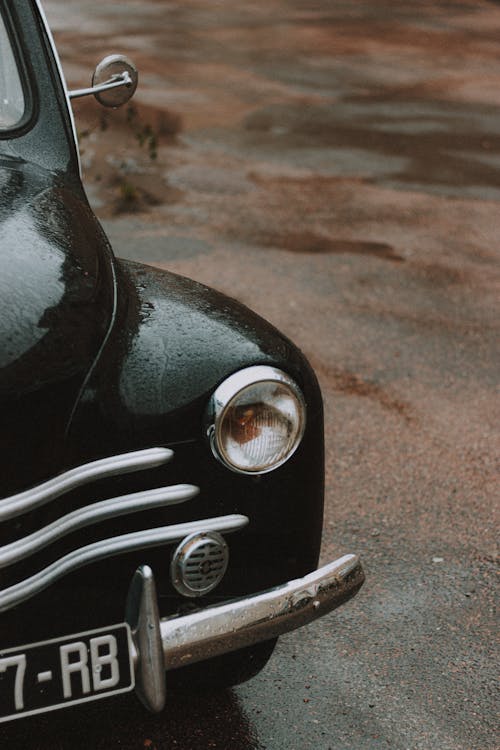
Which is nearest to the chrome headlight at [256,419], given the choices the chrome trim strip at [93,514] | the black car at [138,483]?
the black car at [138,483]

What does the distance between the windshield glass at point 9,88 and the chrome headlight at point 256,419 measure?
51.0 inches

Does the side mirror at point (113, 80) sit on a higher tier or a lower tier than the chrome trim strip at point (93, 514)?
higher

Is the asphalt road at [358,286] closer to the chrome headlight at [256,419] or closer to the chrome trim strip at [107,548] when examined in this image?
the chrome trim strip at [107,548]

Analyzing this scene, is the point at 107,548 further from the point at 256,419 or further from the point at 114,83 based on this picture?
the point at 114,83

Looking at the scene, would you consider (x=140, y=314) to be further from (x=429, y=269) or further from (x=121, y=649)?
(x=429, y=269)

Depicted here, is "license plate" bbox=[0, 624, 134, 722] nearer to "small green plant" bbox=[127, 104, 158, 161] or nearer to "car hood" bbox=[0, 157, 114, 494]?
"car hood" bbox=[0, 157, 114, 494]

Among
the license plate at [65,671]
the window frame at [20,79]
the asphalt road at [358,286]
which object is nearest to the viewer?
the license plate at [65,671]

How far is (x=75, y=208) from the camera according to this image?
8.90ft

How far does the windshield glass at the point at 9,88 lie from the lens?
3.02 metres

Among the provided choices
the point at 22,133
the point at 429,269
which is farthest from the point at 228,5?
the point at 22,133

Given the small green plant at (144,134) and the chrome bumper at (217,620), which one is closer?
the chrome bumper at (217,620)

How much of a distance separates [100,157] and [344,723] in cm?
612

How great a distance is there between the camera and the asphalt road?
2650mm

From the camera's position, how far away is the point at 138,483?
2123 mm
